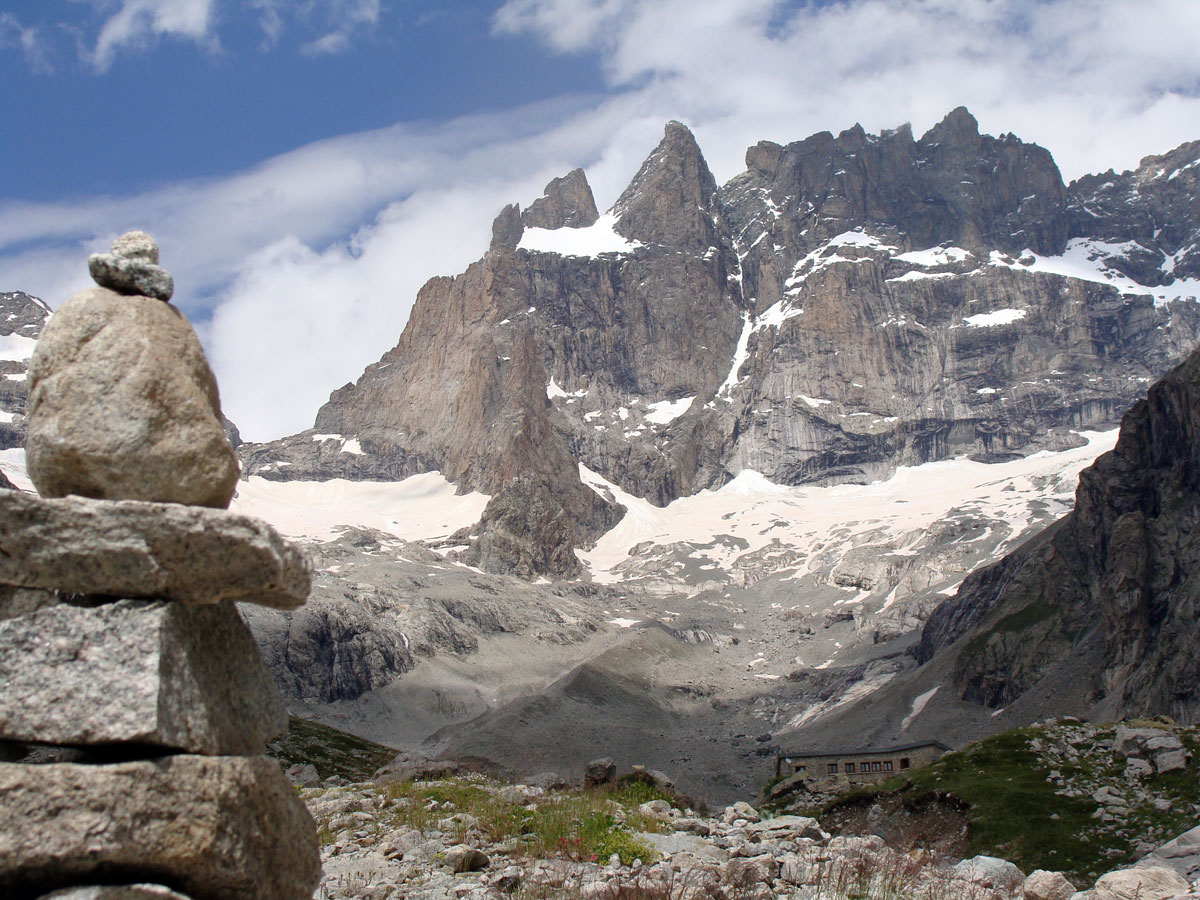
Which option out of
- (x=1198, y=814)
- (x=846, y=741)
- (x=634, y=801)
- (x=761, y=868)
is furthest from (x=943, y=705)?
(x=761, y=868)

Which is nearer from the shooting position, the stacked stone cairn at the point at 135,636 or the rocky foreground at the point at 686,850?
the stacked stone cairn at the point at 135,636

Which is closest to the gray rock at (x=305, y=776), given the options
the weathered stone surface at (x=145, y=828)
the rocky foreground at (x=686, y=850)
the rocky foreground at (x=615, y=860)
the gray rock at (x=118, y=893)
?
the rocky foreground at (x=686, y=850)

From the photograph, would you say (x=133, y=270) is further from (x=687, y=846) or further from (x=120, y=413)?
(x=687, y=846)

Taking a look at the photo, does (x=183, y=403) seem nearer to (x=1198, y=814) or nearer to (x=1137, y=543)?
(x=1198, y=814)

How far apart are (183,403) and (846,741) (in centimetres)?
13919

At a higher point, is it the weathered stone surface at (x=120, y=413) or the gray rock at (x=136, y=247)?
the gray rock at (x=136, y=247)

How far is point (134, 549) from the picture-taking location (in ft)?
27.5

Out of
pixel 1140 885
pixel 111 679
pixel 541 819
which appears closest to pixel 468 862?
pixel 541 819

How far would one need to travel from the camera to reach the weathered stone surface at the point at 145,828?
7246 mm

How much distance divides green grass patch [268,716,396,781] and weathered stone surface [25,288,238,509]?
7539cm

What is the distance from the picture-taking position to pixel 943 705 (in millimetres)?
137000

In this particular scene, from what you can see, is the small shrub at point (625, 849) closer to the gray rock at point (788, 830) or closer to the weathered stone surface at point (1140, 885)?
the gray rock at point (788, 830)

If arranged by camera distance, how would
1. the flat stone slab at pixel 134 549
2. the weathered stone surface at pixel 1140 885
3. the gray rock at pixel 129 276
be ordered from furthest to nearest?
the weathered stone surface at pixel 1140 885, the gray rock at pixel 129 276, the flat stone slab at pixel 134 549

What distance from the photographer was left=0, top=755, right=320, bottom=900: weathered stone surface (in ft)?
23.8
